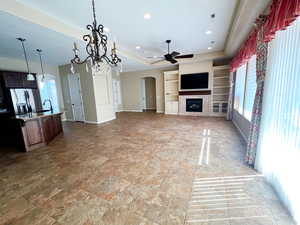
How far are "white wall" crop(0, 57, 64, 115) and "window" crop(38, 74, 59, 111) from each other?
0.56 feet

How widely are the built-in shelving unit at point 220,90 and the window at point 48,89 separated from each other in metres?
8.27

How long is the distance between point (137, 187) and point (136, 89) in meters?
7.96

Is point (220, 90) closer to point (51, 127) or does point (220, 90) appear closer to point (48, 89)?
point (51, 127)

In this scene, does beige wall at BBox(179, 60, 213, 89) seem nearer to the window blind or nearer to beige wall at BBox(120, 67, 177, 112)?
beige wall at BBox(120, 67, 177, 112)

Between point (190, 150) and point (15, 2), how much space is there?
4637 millimetres

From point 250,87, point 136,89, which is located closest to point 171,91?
point 136,89

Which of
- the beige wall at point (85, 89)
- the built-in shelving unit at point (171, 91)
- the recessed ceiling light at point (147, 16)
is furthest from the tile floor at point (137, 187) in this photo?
the built-in shelving unit at point (171, 91)

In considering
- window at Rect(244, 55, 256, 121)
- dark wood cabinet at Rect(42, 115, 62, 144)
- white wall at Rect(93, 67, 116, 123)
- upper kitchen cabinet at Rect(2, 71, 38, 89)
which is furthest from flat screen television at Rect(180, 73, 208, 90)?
upper kitchen cabinet at Rect(2, 71, 38, 89)

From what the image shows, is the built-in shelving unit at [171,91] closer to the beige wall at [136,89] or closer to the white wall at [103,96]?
the beige wall at [136,89]

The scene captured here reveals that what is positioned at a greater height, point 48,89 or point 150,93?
point 48,89

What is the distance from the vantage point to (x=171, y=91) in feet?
26.3

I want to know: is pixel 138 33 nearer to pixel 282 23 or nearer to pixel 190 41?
pixel 190 41

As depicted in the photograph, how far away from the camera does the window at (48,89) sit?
249 inches

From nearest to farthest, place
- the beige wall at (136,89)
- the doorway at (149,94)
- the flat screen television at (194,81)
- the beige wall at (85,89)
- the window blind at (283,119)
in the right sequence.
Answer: the window blind at (283,119), the beige wall at (85,89), the flat screen television at (194,81), the beige wall at (136,89), the doorway at (149,94)
